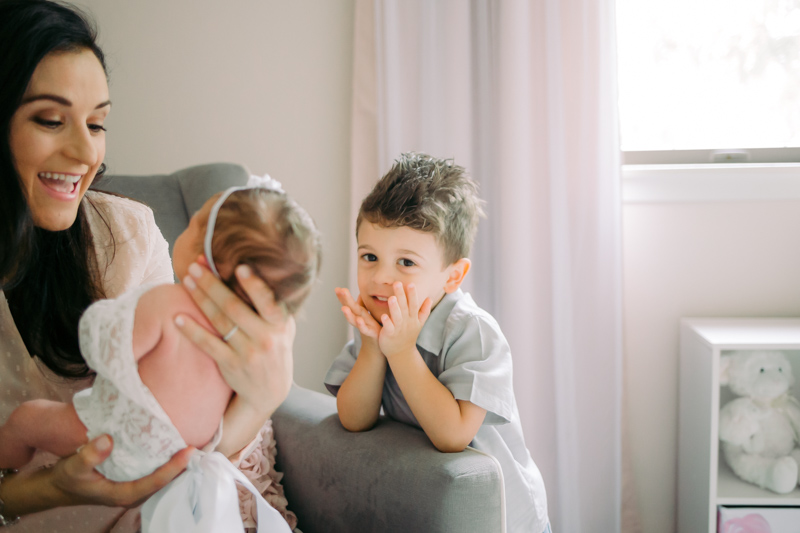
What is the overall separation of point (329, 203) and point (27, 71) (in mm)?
1262

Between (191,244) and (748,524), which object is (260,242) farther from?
(748,524)

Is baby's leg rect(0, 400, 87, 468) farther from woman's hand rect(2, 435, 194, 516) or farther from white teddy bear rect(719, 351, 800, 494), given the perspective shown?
white teddy bear rect(719, 351, 800, 494)

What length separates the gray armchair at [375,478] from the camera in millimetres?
867

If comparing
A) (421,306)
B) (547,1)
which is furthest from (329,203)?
(421,306)

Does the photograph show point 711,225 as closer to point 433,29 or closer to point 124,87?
point 433,29

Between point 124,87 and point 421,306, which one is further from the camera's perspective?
point 124,87

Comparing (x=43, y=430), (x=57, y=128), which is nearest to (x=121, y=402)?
(x=43, y=430)

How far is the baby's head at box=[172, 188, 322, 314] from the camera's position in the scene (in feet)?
2.05

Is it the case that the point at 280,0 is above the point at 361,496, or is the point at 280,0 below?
above

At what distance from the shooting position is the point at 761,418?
4.81 feet

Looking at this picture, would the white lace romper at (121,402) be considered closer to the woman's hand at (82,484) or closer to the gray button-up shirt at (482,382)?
the woman's hand at (82,484)

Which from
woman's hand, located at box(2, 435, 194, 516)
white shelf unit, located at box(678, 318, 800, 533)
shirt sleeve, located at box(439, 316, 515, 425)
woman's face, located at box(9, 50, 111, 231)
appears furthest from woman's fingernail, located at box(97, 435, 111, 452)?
white shelf unit, located at box(678, 318, 800, 533)

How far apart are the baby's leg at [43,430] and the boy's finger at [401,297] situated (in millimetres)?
459

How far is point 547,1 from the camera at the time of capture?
62.9 inches
